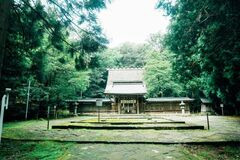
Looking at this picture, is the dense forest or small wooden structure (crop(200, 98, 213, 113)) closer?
the dense forest

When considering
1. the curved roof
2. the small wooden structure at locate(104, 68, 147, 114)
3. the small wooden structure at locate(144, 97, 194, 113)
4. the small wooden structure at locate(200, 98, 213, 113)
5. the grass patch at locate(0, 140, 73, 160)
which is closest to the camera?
the grass patch at locate(0, 140, 73, 160)

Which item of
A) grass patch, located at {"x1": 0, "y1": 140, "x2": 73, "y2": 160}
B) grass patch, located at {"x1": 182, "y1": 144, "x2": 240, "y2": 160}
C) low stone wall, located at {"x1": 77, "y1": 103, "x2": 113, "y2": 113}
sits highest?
low stone wall, located at {"x1": 77, "y1": 103, "x2": 113, "y2": 113}

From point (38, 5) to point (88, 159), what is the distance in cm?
365

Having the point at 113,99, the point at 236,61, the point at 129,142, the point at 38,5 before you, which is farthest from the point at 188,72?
the point at 113,99

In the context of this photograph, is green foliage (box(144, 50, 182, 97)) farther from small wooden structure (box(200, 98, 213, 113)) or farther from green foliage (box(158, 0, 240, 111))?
green foliage (box(158, 0, 240, 111))

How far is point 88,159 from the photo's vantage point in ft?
12.2

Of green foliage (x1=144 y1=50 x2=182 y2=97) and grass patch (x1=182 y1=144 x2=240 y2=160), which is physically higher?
green foliage (x1=144 y1=50 x2=182 y2=97)

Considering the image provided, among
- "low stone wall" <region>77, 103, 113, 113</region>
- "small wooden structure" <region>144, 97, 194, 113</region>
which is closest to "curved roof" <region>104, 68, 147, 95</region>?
"low stone wall" <region>77, 103, 113, 113</region>

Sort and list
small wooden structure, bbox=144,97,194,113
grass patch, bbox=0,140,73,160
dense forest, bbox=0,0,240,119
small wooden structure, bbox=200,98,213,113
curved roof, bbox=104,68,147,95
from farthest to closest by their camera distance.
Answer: small wooden structure, bbox=200,98,213,113 < small wooden structure, bbox=144,97,194,113 < curved roof, bbox=104,68,147,95 < dense forest, bbox=0,0,240,119 < grass patch, bbox=0,140,73,160

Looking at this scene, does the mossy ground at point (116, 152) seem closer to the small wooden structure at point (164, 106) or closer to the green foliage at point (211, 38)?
the green foliage at point (211, 38)

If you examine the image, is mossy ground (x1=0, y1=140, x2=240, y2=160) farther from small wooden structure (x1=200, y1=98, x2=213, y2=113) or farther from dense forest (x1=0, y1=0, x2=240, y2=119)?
small wooden structure (x1=200, y1=98, x2=213, y2=113)

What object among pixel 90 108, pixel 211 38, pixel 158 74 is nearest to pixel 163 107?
pixel 158 74

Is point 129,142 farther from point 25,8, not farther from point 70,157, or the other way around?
point 25,8

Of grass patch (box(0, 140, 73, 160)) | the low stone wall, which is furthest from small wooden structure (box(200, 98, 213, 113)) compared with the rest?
grass patch (box(0, 140, 73, 160))
